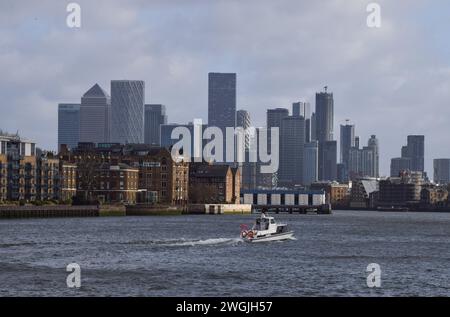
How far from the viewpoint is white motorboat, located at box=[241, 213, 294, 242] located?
10600 centimetres

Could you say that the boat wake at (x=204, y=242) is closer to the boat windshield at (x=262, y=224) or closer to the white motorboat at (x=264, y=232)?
the white motorboat at (x=264, y=232)

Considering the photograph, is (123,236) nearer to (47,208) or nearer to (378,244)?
(378,244)

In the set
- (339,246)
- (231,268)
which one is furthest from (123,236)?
(231,268)

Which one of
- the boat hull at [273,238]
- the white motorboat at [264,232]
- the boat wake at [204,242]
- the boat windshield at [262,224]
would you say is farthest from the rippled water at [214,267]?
the boat windshield at [262,224]

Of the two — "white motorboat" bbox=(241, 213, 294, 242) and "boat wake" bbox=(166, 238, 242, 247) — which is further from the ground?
"white motorboat" bbox=(241, 213, 294, 242)

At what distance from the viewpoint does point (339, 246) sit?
104000mm

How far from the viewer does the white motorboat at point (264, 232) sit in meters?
106

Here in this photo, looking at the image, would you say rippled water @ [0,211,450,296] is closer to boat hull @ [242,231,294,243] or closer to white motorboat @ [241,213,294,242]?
boat hull @ [242,231,294,243]

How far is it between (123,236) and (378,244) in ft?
95.0

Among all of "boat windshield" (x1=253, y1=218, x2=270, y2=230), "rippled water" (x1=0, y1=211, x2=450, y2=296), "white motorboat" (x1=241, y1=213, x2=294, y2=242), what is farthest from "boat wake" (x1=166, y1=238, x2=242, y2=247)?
"boat windshield" (x1=253, y1=218, x2=270, y2=230)

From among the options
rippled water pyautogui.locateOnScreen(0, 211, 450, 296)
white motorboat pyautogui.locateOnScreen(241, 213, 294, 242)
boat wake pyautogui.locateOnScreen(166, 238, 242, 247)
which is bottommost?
rippled water pyautogui.locateOnScreen(0, 211, 450, 296)

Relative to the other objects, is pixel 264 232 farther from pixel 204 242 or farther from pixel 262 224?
pixel 204 242

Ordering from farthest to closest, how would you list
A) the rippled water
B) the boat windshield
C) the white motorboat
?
the boat windshield < the white motorboat < the rippled water

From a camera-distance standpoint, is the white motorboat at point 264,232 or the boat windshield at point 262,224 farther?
the boat windshield at point 262,224
